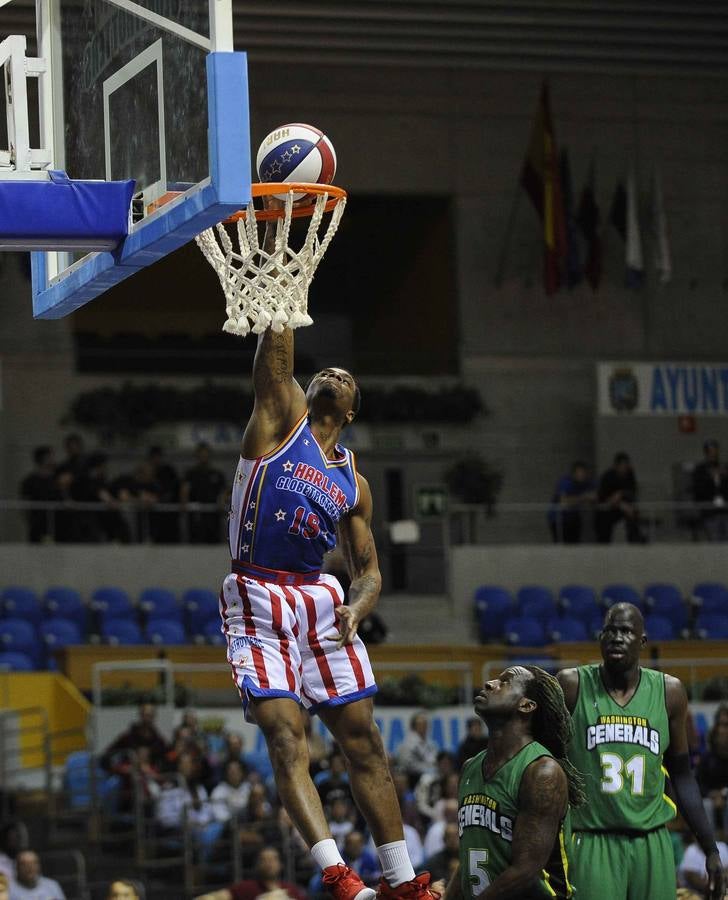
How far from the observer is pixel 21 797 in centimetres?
1714

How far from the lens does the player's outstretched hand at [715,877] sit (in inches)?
287

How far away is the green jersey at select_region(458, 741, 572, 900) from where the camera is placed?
20.2ft

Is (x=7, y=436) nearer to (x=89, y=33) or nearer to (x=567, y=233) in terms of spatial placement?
(x=567, y=233)

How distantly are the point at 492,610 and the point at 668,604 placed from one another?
256 cm

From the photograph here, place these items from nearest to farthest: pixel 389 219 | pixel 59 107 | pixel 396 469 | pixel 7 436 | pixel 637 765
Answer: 1. pixel 59 107
2. pixel 637 765
3. pixel 7 436
4. pixel 396 469
5. pixel 389 219

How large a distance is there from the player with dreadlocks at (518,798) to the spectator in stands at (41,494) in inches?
642

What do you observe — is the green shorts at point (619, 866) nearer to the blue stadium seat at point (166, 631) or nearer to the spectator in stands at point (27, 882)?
the spectator in stands at point (27, 882)

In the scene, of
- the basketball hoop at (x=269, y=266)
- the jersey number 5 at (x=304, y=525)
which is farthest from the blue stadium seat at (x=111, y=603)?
the basketball hoop at (x=269, y=266)

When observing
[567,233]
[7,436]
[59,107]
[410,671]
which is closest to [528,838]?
[59,107]

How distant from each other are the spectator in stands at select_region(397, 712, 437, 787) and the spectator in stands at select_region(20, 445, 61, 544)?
689 cm

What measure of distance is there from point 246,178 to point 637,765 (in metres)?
3.24

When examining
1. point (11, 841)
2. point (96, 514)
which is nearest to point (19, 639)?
point (96, 514)

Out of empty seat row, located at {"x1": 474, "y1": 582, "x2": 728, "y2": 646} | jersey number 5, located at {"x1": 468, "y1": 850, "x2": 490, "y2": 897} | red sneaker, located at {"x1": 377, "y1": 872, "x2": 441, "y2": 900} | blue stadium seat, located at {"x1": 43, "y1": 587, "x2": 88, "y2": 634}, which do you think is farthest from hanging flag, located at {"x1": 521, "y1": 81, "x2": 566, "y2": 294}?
jersey number 5, located at {"x1": 468, "y1": 850, "x2": 490, "y2": 897}

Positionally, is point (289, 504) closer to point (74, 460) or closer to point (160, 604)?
point (160, 604)
